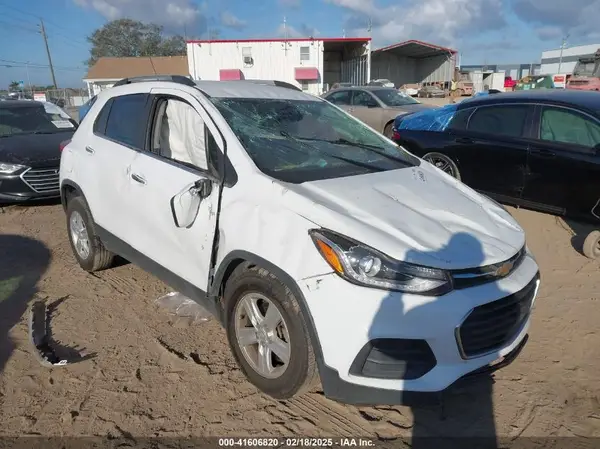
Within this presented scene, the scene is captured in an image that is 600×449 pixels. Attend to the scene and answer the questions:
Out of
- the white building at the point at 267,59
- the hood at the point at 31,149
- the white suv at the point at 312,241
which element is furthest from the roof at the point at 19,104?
the white building at the point at 267,59

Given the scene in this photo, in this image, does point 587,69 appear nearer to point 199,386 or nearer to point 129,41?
point 199,386

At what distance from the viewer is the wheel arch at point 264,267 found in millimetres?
2328

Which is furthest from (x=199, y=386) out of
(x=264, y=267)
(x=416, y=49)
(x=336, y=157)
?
(x=416, y=49)

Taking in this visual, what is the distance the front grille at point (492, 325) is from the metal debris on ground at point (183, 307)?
6.88 ft

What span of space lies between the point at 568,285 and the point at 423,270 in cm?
284

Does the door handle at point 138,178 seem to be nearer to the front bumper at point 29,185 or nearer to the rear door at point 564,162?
the front bumper at point 29,185

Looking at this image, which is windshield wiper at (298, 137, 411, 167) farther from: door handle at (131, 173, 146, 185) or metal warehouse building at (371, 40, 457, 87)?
metal warehouse building at (371, 40, 457, 87)

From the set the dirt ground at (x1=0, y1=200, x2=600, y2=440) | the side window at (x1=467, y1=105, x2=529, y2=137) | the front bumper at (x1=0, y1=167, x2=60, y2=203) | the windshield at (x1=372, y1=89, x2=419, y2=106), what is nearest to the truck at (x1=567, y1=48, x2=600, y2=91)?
the windshield at (x1=372, y1=89, x2=419, y2=106)

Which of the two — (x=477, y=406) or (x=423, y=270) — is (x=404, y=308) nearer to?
(x=423, y=270)

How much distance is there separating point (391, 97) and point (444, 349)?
10.6 meters

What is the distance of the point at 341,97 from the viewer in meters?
12.9

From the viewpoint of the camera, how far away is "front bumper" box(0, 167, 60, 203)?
267 inches

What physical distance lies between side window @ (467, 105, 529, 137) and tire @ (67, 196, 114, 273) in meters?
4.83

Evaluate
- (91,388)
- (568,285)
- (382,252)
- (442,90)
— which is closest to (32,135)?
(91,388)
